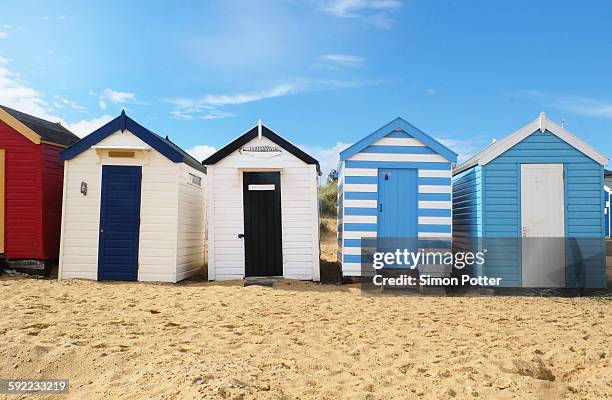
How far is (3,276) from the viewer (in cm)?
1068

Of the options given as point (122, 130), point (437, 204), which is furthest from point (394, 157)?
point (122, 130)

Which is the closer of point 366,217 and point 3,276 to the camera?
point 366,217

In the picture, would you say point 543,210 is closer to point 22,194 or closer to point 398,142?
point 398,142

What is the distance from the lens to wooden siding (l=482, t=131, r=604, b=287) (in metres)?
9.73

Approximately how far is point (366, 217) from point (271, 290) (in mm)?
2479

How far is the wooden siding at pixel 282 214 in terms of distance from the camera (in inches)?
410

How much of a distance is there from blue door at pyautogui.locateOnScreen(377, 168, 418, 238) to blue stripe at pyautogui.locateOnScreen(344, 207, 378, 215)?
0.44ft

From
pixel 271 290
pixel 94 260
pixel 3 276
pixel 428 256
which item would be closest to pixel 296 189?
pixel 271 290

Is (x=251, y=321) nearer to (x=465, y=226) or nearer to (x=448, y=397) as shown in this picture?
(x=448, y=397)

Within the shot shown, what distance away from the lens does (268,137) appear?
34.4 ft

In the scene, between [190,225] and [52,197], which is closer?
[52,197]

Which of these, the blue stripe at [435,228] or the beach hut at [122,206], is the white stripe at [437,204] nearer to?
the blue stripe at [435,228]

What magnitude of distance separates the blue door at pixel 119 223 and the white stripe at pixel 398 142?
521 cm

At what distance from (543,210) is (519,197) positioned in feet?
1.82
